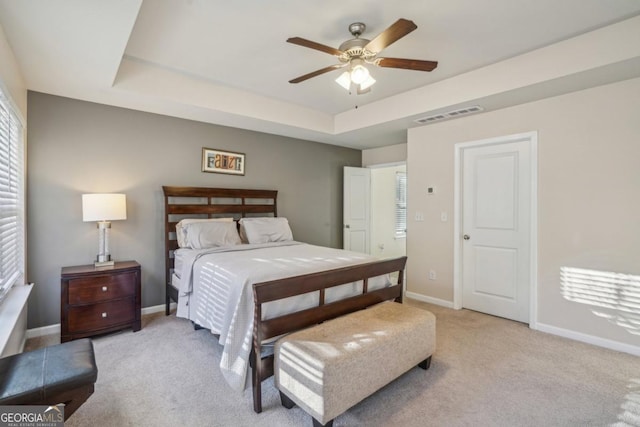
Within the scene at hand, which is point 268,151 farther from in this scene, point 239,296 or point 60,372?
point 60,372

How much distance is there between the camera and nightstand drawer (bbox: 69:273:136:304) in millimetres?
2795

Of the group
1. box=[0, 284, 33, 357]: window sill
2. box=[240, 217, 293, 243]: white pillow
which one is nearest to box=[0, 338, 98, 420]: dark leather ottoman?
box=[0, 284, 33, 357]: window sill

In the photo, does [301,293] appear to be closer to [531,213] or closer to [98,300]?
[98,300]

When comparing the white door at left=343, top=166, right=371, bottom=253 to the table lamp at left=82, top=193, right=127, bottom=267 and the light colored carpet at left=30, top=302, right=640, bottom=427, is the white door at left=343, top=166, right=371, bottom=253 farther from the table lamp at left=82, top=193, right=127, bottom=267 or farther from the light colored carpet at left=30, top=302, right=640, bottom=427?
the table lamp at left=82, top=193, right=127, bottom=267

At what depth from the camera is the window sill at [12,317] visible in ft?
5.95

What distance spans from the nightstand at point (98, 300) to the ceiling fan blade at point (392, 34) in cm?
294

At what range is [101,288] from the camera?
9.56 feet

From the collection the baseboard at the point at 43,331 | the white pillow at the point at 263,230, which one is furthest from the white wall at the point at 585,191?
the baseboard at the point at 43,331

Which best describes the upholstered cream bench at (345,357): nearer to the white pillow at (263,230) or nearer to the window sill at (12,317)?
the window sill at (12,317)

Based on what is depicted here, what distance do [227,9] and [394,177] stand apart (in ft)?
16.4

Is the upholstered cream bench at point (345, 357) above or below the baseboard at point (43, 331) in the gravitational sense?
above

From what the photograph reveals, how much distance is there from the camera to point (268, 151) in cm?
466

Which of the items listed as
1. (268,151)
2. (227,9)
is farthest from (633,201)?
(268,151)

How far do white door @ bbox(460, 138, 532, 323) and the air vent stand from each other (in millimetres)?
443
